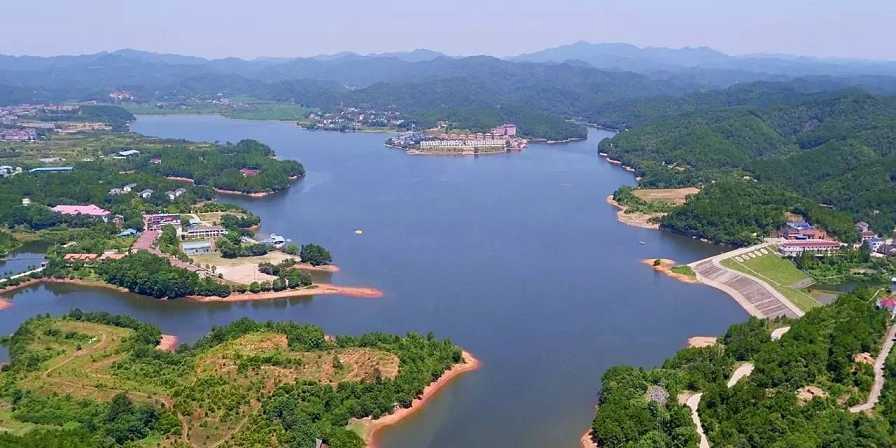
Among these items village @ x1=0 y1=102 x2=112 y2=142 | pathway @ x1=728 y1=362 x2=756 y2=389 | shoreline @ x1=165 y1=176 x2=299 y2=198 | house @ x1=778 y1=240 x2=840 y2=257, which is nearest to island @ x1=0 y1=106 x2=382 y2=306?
shoreline @ x1=165 y1=176 x2=299 y2=198

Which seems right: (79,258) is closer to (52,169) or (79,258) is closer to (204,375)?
(204,375)

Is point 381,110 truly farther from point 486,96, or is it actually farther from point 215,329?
point 215,329

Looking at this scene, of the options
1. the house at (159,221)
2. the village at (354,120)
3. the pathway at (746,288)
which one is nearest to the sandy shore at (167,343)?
the house at (159,221)

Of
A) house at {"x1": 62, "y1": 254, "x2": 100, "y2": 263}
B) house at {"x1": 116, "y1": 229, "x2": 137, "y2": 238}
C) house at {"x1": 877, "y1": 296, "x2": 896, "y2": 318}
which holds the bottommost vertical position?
house at {"x1": 116, "y1": 229, "x2": 137, "y2": 238}

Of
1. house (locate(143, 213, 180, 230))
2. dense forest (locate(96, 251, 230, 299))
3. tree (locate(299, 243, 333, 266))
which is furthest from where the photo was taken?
house (locate(143, 213, 180, 230))

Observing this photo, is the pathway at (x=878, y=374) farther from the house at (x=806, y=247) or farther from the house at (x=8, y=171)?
the house at (x=8, y=171)

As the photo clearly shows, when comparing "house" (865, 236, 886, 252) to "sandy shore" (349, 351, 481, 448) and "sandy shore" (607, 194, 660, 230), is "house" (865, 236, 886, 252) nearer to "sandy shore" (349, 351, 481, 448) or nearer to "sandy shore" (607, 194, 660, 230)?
A: "sandy shore" (607, 194, 660, 230)
